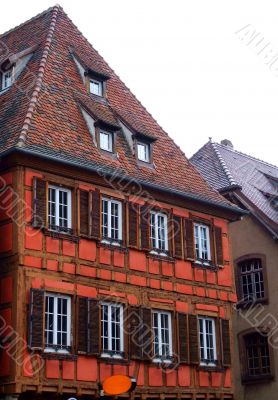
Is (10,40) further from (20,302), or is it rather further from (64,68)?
(20,302)

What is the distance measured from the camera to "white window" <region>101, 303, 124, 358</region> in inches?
779

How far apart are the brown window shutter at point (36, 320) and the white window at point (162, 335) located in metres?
3.89

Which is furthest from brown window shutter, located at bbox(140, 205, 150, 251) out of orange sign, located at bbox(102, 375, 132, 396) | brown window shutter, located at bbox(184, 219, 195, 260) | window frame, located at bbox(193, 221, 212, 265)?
orange sign, located at bbox(102, 375, 132, 396)

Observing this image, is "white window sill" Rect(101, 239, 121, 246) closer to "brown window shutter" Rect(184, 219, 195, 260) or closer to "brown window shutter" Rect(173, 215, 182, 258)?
"brown window shutter" Rect(173, 215, 182, 258)

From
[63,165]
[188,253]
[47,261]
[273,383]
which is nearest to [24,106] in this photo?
[63,165]

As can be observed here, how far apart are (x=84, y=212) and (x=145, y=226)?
2300mm

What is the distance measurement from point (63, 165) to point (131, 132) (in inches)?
154

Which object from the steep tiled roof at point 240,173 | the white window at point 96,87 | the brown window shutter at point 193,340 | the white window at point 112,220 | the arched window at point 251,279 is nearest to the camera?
the white window at point 112,220

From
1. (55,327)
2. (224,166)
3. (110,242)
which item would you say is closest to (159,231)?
(110,242)

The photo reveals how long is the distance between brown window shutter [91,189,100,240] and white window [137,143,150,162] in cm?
305

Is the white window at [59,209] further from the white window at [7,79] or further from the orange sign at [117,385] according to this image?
the white window at [7,79]

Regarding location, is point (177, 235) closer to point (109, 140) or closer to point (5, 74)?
point (109, 140)

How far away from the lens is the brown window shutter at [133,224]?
21250 mm

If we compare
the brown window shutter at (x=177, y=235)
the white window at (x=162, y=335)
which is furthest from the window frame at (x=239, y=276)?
the white window at (x=162, y=335)
